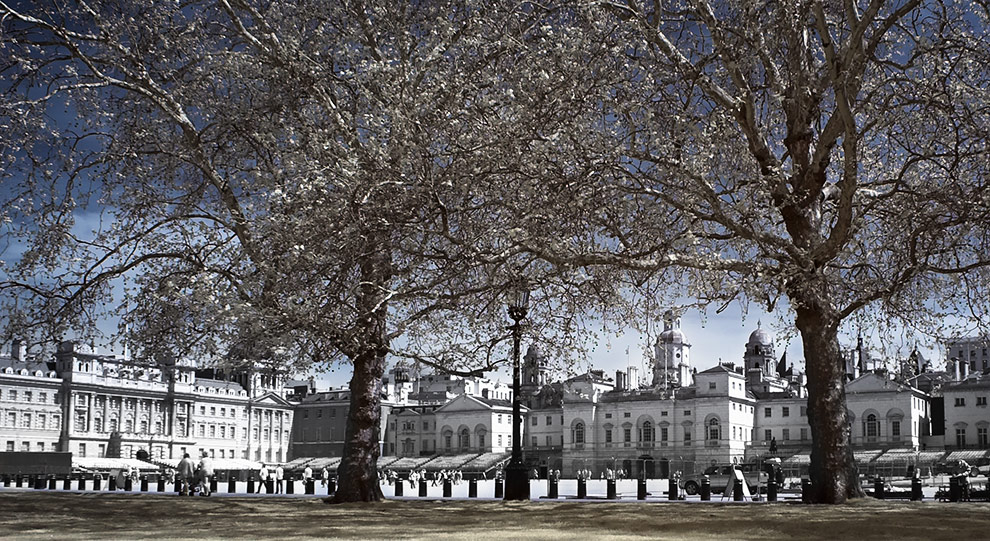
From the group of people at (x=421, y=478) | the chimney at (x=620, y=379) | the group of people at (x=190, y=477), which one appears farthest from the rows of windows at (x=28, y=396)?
the group of people at (x=190, y=477)

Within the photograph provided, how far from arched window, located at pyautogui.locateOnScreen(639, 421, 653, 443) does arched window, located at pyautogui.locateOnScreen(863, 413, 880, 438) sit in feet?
88.9

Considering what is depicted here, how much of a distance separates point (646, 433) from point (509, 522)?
122464 mm

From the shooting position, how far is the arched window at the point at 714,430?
422 ft

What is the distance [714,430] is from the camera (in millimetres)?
129250

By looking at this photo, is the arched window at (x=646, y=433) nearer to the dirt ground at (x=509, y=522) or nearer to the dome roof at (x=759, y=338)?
the dome roof at (x=759, y=338)

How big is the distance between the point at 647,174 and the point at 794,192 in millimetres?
3232

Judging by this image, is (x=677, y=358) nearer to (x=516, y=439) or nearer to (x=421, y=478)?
(x=421, y=478)

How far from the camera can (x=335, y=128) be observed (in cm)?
2097

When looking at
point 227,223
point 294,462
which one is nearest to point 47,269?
point 227,223

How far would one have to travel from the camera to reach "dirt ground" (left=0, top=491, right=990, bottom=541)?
13.8 m

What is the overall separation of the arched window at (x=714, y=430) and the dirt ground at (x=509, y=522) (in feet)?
366

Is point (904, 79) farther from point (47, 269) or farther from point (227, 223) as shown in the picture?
point (47, 269)

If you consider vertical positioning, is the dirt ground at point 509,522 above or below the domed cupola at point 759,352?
below

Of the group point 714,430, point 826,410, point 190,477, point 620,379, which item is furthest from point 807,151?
point 620,379
